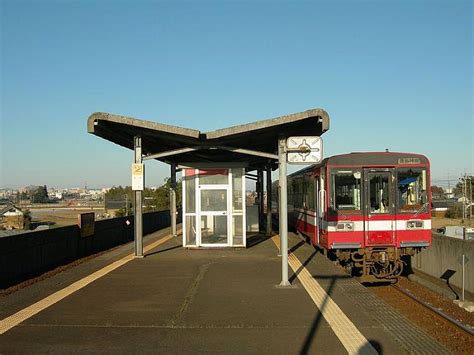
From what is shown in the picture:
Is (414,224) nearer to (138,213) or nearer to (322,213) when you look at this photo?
(322,213)

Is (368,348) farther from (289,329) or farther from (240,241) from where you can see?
(240,241)

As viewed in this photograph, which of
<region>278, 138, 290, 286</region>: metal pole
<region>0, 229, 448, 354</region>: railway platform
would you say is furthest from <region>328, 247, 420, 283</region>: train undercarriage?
<region>278, 138, 290, 286</region>: metal pole

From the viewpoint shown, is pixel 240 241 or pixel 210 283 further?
pixel 240 241

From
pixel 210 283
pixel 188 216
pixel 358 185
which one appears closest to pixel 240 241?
pixel 188 216

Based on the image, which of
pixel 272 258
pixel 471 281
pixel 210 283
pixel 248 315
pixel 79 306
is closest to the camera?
pixel 248 315

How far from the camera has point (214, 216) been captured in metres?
15.1

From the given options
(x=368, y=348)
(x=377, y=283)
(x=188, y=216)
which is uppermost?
(x=188, y=216)

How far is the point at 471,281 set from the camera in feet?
48.2

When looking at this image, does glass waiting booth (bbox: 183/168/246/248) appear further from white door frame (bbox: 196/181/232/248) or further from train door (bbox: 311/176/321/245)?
train door (bbox: 311/176/321/245)

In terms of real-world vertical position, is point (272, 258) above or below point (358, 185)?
below

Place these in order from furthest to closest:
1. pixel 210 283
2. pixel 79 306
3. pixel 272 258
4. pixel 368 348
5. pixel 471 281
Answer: pixel 471 281
pixel 272 258
pixel 210 283
pixel 79 306
pixel 368 348

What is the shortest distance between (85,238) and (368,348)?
1087cm

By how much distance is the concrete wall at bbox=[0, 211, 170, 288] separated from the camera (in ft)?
32.8

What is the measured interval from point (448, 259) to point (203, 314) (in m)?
11.9
